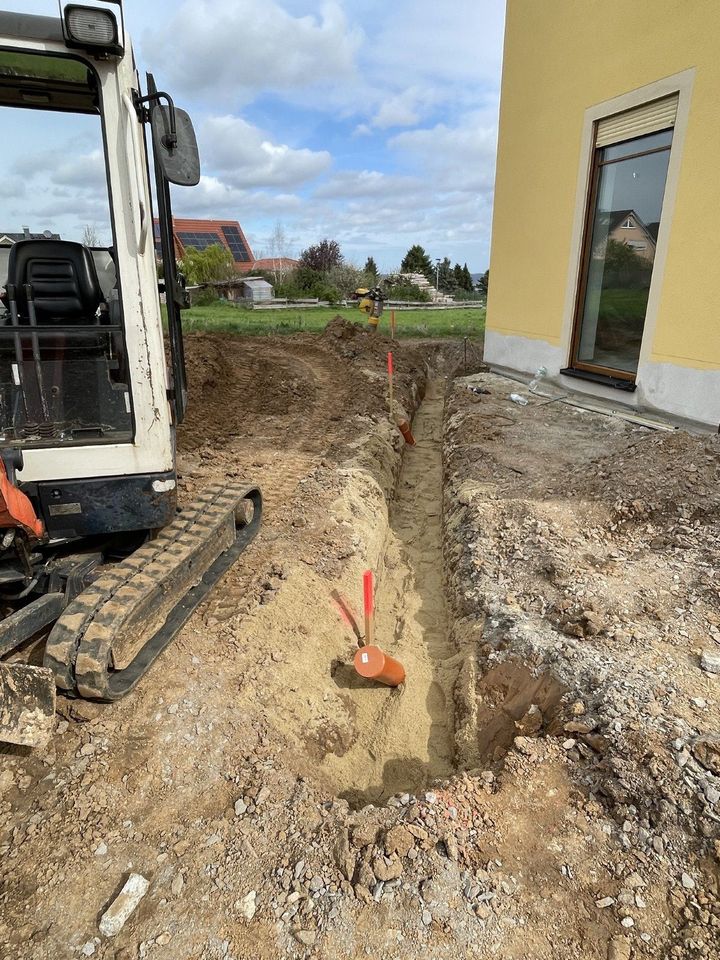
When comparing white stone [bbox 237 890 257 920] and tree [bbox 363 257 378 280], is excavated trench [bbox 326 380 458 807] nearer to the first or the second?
white stone [bbox 237 890 257 920]

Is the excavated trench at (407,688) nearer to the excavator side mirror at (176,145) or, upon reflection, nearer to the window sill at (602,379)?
the excavator side mirror at (176,145)

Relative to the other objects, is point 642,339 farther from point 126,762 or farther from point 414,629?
point 126,762

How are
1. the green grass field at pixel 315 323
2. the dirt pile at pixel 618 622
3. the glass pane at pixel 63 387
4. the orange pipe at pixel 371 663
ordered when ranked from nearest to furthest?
the dirt pile at pixel 618 622
the glass pane at pixel 63 387
the orange pipe at pixel 371 663
the green grass field at pixel 315 323

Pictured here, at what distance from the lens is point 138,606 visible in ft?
10.4

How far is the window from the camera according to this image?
24.6 ft

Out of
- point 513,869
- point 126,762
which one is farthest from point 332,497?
point 513,869

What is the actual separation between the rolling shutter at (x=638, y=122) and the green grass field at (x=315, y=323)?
8030mm

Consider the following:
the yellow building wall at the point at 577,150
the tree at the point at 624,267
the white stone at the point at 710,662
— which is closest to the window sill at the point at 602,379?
the yellow building wall at the point at 577,150

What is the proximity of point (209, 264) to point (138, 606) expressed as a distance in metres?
34.1

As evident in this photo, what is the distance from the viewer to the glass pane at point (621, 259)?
301 inches

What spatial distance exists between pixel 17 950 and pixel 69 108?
3949 mm

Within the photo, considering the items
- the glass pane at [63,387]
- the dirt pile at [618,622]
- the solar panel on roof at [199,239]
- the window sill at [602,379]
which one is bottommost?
the dirt pile at [618,622]

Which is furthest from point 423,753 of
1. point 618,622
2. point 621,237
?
point 621,237

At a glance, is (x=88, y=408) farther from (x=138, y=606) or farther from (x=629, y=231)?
(x=629, y=231)
